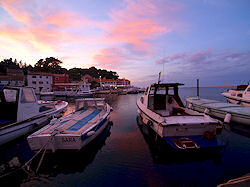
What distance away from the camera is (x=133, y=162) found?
16.5 ft

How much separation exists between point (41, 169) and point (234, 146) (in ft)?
31.8

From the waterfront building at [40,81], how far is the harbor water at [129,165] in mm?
44379

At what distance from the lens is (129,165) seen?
4.86 m

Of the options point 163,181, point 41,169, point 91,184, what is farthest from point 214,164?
point 41,169

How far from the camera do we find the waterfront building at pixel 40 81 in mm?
40725

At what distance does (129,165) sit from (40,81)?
166 ft

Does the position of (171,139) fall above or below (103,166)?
above

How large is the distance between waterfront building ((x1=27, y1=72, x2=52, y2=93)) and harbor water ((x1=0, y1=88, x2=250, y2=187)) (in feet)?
146

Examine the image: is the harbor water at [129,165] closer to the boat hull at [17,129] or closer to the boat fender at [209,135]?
the boat hull at [17,129]

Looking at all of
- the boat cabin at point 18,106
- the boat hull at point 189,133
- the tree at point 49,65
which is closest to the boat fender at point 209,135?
the boat hull at point 189,133

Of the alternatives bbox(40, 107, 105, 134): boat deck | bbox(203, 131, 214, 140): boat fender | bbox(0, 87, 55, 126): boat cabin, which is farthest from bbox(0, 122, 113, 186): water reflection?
bbox(203, 131, 214, 140): boat fender

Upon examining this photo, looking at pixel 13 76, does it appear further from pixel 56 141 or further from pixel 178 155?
pixel 178 155

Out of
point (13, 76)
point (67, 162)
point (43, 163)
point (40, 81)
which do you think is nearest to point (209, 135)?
point (67, 162)

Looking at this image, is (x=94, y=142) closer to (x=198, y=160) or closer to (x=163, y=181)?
(x=163, y=181)
